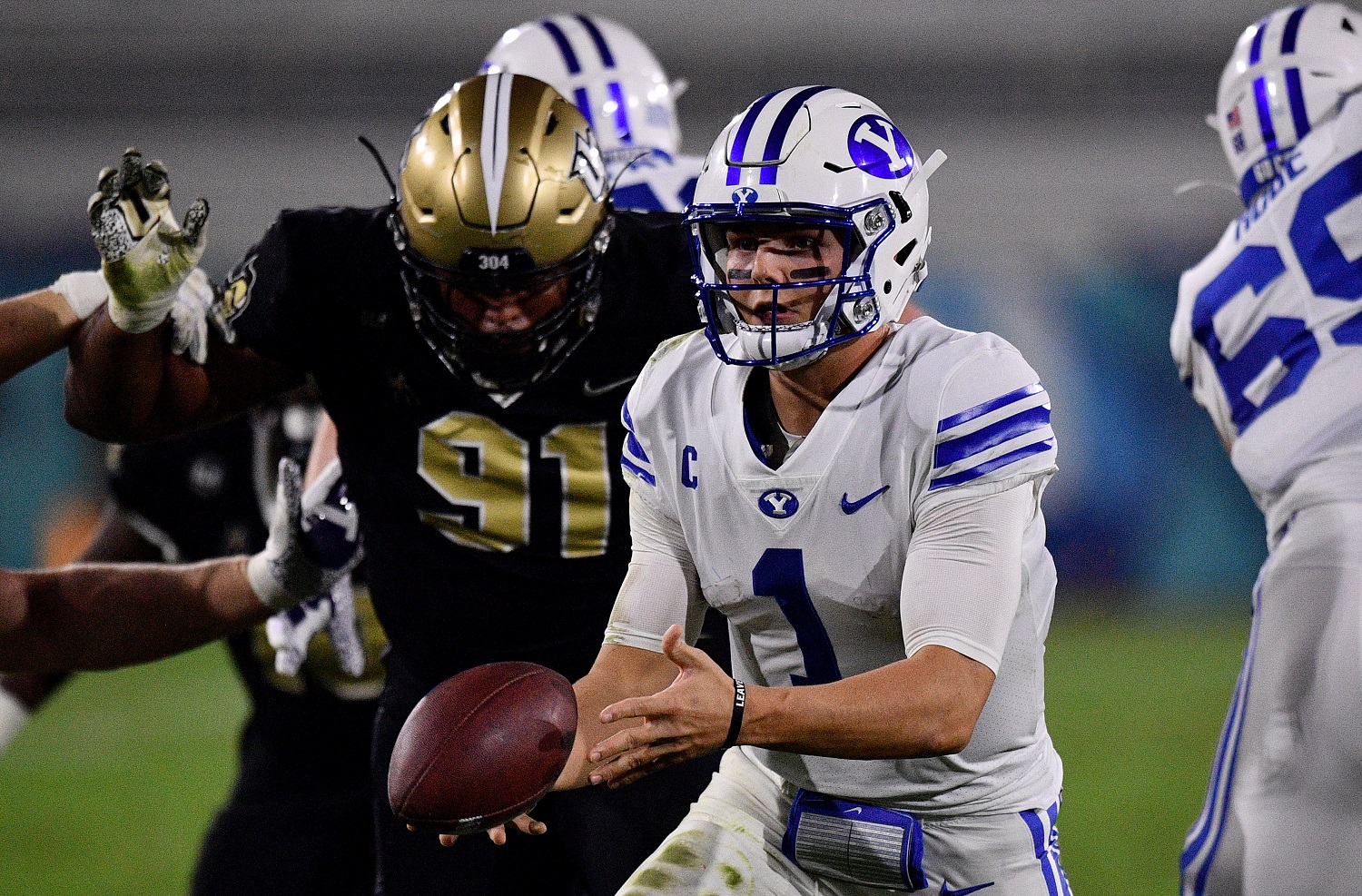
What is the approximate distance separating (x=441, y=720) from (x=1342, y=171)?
2.20 metres

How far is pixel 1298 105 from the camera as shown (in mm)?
3660

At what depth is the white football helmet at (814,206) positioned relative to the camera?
88.0 inches

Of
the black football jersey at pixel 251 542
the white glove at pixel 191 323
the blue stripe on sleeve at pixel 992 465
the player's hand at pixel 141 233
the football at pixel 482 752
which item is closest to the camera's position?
the football at pixel 482 752

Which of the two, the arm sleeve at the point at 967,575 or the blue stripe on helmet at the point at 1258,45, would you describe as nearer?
the arm sleeve at the point at 967,575

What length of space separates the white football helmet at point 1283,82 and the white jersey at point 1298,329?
309mm

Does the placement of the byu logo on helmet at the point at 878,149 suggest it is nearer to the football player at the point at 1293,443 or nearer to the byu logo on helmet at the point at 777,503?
the byu logo on helmet at the point at 777,503

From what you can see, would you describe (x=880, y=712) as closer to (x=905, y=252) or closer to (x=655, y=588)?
(x=655, y=588)

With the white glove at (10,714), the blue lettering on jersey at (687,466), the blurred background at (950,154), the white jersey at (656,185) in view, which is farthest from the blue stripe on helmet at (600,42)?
the blurred background at (950,154)

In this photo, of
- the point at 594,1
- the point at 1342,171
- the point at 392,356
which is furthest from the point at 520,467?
the point at 594,1

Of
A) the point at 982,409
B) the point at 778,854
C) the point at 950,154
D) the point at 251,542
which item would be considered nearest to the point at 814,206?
the point at 982,409

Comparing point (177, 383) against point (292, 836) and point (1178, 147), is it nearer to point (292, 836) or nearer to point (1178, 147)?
point (292, 836)

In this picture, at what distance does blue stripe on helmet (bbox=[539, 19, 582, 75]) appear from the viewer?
4441mm

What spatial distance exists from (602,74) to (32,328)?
1.97 metres

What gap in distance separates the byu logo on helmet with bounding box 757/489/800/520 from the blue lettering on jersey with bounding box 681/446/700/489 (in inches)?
4.7
